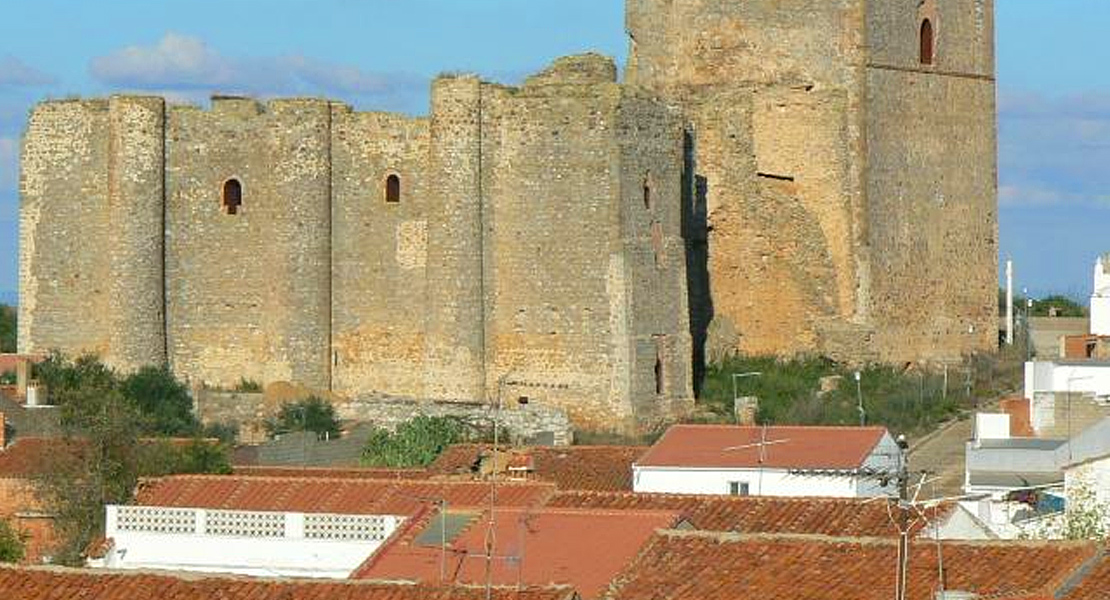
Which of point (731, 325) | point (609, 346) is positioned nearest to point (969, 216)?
point (731, 325)

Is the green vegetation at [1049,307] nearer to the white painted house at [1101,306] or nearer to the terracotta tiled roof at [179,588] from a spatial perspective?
the white painted house at [1101,306]

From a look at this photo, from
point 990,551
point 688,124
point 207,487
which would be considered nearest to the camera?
point 990,551

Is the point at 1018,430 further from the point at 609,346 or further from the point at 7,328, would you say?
the point at 7,328

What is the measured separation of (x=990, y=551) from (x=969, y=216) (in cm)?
2994

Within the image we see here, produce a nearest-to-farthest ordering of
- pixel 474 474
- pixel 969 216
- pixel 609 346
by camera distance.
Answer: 1. pixel 474 474
2. pixel 609 346
3. pixel 969 216

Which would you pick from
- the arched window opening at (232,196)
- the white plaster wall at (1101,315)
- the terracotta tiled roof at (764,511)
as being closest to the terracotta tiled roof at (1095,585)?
the terracotta tiled roof at (764,511)

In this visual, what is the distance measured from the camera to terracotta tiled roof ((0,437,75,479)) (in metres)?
38.1

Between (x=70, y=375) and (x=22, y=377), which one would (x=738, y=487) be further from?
(x=70, y=375)

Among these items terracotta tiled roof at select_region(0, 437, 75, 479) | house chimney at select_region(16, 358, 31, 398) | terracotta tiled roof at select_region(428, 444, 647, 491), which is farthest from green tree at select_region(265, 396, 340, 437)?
terracotta tiled roof at select_region(428, 444, 647, 491)

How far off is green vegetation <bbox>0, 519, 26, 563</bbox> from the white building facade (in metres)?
1.16

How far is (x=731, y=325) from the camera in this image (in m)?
52.0

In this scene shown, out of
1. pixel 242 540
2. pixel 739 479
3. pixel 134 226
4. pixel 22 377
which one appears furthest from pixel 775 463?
pixel 134 226

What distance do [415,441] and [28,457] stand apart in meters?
6.67

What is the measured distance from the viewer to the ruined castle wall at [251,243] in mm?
49594
